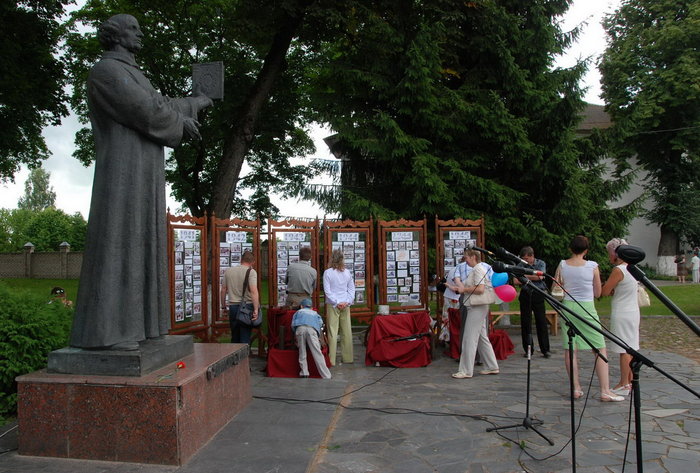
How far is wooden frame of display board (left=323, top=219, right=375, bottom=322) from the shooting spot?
9.79 m

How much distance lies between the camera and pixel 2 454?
4.07 m

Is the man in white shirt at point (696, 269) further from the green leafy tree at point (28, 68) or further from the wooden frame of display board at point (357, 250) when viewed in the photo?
the green leafy tree at point (28, 68)

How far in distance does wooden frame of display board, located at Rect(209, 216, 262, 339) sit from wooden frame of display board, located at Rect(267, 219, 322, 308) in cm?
27

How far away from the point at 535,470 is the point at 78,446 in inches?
141

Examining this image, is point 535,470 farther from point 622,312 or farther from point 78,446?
point 78,446

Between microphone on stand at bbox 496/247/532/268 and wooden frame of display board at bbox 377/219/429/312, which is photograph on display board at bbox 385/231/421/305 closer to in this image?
wooden frame of display board at bbox 377/219/429/312

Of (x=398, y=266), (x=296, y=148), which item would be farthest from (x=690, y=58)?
(x=398, y=266)

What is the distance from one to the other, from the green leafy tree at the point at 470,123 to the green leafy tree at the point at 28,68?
7931 millimetres

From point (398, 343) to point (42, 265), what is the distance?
4000 centimetres

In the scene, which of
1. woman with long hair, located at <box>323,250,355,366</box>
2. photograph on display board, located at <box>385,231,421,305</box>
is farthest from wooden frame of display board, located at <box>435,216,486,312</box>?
woman with long hair, located at <box>323,250,355,366</box>

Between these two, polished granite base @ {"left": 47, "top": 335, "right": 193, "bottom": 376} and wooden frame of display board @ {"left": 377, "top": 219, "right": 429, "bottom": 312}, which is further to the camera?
wooden frame of display board @ {"left": 377, "top": 219, "right": 429, "bottom": 312}

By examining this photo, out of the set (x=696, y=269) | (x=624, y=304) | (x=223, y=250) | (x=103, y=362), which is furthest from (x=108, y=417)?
(x=696, y=269)

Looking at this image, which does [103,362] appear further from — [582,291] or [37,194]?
[37,194]

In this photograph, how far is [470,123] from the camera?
45.4 feet
